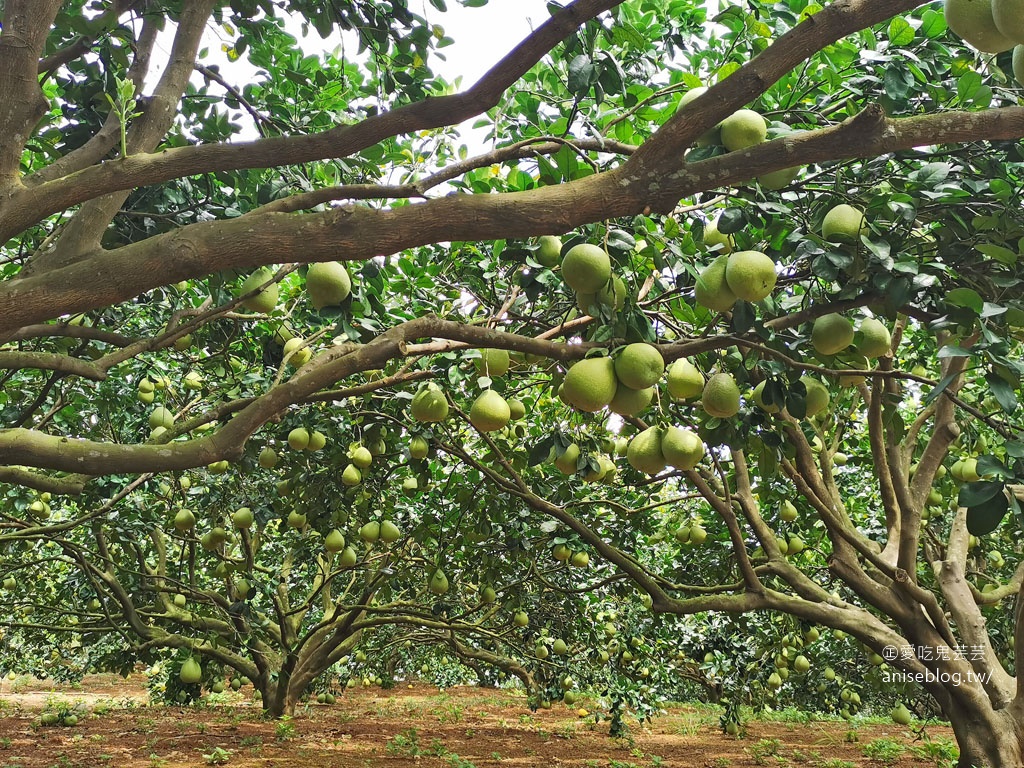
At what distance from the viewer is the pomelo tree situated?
2.12 m

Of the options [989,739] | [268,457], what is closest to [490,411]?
[268,457]

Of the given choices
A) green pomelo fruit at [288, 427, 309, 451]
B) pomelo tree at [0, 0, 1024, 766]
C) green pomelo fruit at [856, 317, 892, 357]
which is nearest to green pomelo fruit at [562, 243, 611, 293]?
pomelo tree at [0, 0, 1024, 766]

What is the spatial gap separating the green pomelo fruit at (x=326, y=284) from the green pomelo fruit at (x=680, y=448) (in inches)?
57.1

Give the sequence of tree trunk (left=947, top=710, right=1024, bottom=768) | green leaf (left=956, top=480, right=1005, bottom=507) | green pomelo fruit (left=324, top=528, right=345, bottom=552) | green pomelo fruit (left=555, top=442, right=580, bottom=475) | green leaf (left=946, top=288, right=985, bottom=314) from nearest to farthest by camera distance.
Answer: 1. green leaf (left=956, top=480, right=1005, bottom=507)
2. green leaf (left=946, top=288, right=985, bottom=314)
3. green pomelo fruit (left=555, top=442, right=580, bottom=475)
4. tree trunk (left=947, top=710, right=1024, bottom=768)
5. green pomelo fruit (left=324, top=528, right=345, bottom=552)

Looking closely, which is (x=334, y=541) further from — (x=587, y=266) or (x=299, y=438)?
(x=587, y=266)

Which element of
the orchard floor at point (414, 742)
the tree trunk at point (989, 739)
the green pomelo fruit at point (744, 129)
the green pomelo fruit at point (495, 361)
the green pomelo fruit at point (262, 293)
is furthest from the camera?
the orchard floor at point (414, 742)

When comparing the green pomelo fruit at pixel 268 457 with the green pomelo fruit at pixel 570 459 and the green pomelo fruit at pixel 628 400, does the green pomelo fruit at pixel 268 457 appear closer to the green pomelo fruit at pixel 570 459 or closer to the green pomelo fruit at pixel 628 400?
the green pomelo fruit at pixel 570 459

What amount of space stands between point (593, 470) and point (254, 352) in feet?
12.0

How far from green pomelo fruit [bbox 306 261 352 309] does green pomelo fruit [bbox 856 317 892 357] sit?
2135 millimetres

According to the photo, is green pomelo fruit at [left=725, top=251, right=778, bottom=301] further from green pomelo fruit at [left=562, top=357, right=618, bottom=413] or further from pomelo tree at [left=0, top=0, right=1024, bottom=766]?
green pomelo fruit at [left=562, top=357, right=618, bottom=413]

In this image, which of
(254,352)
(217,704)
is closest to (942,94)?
(254,352)

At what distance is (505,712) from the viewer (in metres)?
16.2

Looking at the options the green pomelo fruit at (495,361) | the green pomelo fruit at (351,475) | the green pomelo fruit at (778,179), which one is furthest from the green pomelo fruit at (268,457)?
the green pomelo fruit at (778,179)

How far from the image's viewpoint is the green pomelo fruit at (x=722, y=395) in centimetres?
300
